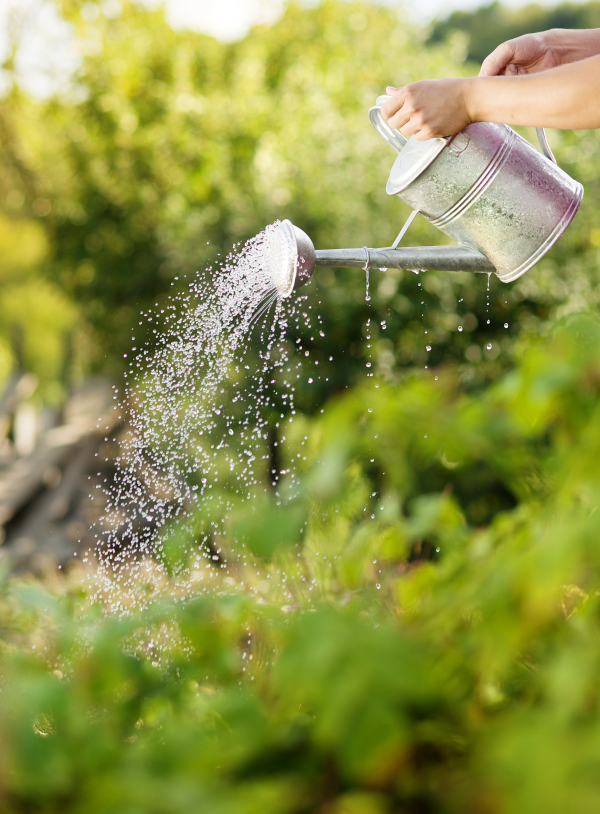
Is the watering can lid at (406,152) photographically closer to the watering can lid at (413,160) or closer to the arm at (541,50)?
the watering can lid at (413,160)

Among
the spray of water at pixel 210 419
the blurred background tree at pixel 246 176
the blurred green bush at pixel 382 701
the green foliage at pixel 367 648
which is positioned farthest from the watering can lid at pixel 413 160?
the spray of water at pixel 210 419

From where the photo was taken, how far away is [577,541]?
490mm

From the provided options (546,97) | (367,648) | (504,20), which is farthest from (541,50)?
(504,20)

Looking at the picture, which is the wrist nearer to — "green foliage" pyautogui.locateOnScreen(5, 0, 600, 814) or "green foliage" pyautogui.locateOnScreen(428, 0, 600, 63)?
"green foliage" pyautogui.locateOnScreen(5, 0, 600, 814)

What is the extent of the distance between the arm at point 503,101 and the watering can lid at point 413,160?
0.14ft

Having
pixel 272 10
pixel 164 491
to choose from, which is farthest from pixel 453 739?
pixel 272 10

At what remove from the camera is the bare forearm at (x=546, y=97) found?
98 cm

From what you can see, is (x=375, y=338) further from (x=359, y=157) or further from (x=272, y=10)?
(x=272, y=10)

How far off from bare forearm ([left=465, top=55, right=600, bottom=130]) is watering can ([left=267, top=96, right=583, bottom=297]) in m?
0.17

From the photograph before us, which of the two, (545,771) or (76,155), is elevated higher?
(76,155)

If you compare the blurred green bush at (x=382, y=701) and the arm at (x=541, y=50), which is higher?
the arm at (x=541, y=50)

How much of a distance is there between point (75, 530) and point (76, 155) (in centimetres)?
371

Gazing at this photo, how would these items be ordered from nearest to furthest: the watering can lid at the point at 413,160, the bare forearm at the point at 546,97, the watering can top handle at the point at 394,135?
1. the bare forearm at the point at 546,97
2. the watering can lid at the point at 413,160
3. the watering can top handle at the point at 394,135

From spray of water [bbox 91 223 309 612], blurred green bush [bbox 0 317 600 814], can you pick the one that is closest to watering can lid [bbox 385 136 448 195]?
blurred green bush [bbox 0 317 600 814]
